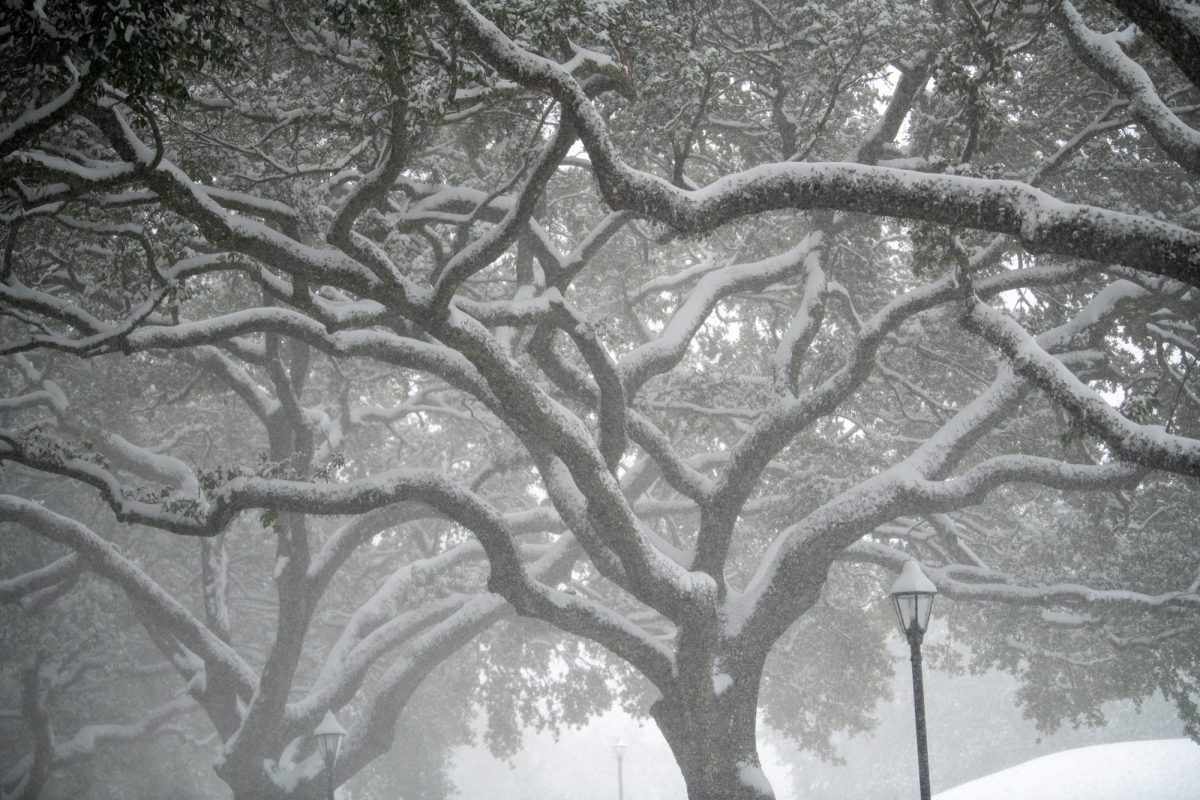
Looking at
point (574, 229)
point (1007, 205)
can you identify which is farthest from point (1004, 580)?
point (1007, 205)

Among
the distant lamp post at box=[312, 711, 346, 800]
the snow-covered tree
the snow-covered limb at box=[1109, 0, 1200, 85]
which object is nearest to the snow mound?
the snow-covered tree

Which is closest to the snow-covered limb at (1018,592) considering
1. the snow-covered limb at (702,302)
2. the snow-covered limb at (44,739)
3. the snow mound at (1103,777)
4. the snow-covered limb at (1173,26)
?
the snow mound at (1103,777)

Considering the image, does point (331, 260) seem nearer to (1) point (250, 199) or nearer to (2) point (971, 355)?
(1) point (250, 199)

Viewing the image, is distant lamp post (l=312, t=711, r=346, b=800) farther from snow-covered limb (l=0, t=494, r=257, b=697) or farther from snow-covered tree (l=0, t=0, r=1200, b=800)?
snow-covered limb (l=0, t=494, r=257, b=697)

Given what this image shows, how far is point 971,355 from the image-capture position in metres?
12.6

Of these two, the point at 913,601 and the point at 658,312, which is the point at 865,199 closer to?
the point at 913,601

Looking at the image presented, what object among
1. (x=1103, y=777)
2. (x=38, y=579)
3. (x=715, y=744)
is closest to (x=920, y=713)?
(x=715, y=744)

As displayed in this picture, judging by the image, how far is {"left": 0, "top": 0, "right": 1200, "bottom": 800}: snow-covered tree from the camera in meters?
6.11

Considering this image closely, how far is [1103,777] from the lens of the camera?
48.4 ft

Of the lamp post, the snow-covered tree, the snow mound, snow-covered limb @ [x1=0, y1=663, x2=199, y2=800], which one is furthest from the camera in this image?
snow-covered limb @ [x1=0, y1=663, x2=199, y2=800]

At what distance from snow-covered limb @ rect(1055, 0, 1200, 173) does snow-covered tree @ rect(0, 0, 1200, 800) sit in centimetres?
4

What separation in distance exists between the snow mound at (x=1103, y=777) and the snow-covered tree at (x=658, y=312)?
41.0 inches

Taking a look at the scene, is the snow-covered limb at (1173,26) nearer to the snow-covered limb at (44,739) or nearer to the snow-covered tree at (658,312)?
the snow-covered tree at (658,312)

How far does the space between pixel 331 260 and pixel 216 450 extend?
14614 mm
